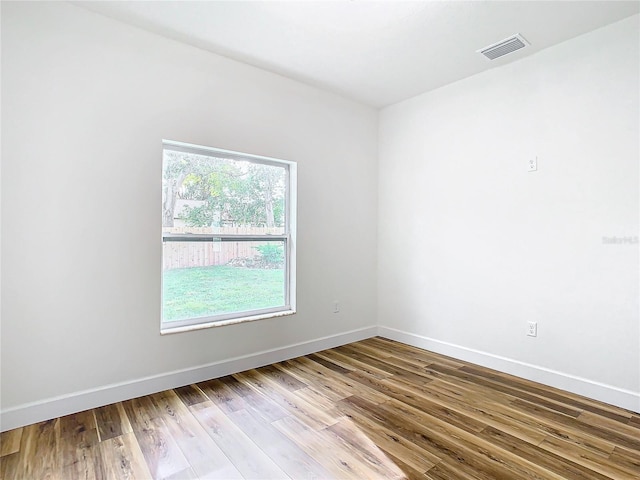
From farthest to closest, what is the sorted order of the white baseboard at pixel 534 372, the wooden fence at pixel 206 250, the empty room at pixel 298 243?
the wooden fence at pixel 206 250 < the white baseboard at pixel 534 372 < the empty room at pixel 298 243

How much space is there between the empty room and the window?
0.07 feet

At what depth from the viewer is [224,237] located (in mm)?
3238

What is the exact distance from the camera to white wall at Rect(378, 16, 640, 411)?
8.60 feet

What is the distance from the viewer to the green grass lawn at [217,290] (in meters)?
2.97

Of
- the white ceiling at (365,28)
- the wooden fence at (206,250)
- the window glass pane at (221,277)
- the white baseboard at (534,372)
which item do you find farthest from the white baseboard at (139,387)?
A: the white ceiling at (365,28)

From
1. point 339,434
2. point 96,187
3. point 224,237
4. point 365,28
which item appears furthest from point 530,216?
point 96,187

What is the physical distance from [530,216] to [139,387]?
135 inches

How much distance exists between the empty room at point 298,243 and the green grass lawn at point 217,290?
2 cm

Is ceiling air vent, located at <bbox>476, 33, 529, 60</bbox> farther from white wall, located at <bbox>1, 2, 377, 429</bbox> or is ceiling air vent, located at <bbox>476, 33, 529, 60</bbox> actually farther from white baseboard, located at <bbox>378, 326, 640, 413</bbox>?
white baseboard, located at <bbox>378, 326, 640, 413</bbox>

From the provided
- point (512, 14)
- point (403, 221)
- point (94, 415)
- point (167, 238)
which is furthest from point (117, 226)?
point (512, 14)

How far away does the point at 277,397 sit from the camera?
269 cm

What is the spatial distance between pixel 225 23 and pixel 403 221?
2635 millimetres

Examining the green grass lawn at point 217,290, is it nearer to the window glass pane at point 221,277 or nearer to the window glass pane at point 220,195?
the window glass pane at point 221,277

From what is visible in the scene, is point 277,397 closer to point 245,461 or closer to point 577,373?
point 245,461
